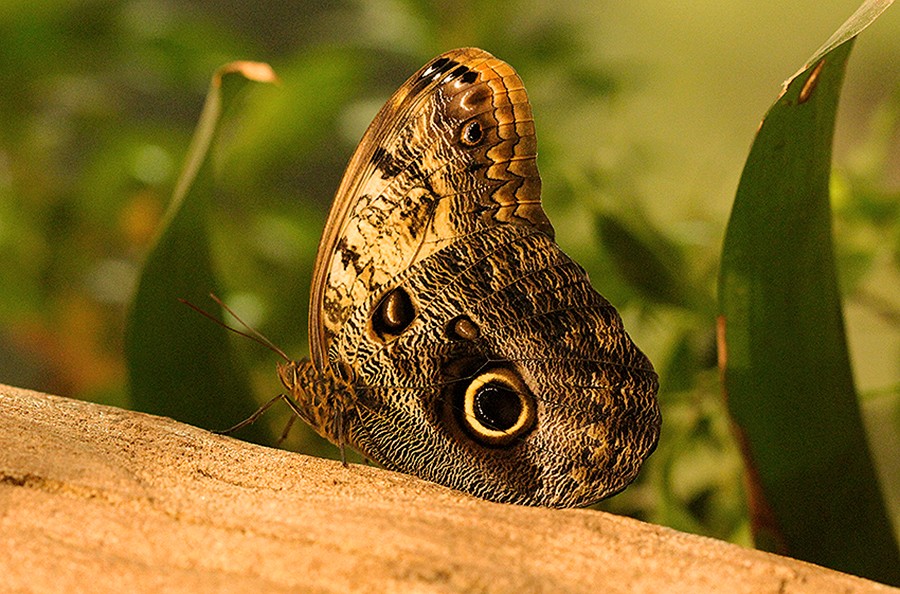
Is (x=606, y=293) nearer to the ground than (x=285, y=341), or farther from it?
farther from it

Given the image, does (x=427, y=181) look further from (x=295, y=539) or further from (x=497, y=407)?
(x=295, y=539)

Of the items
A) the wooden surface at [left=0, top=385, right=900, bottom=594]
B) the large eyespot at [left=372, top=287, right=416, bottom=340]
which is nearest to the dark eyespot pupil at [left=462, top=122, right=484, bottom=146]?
the large eyespot at [left=372, top=287, right=416, bottom=340]

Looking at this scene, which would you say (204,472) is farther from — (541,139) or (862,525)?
(541,139)

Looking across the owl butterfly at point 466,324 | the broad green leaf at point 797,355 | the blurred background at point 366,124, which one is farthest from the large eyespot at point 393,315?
the blurred background at point 366,124

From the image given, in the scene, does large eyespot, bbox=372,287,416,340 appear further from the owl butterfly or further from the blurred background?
the blurred background

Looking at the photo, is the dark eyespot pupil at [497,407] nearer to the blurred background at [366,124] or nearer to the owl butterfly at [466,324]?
the owl butterfly at [466,324]

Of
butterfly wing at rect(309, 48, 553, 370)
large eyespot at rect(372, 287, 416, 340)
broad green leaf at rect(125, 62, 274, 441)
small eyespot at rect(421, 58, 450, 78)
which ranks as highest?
small eyespot at rect(421, 58, 450, 78)

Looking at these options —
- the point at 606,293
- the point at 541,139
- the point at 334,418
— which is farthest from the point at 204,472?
the point at 541,139
